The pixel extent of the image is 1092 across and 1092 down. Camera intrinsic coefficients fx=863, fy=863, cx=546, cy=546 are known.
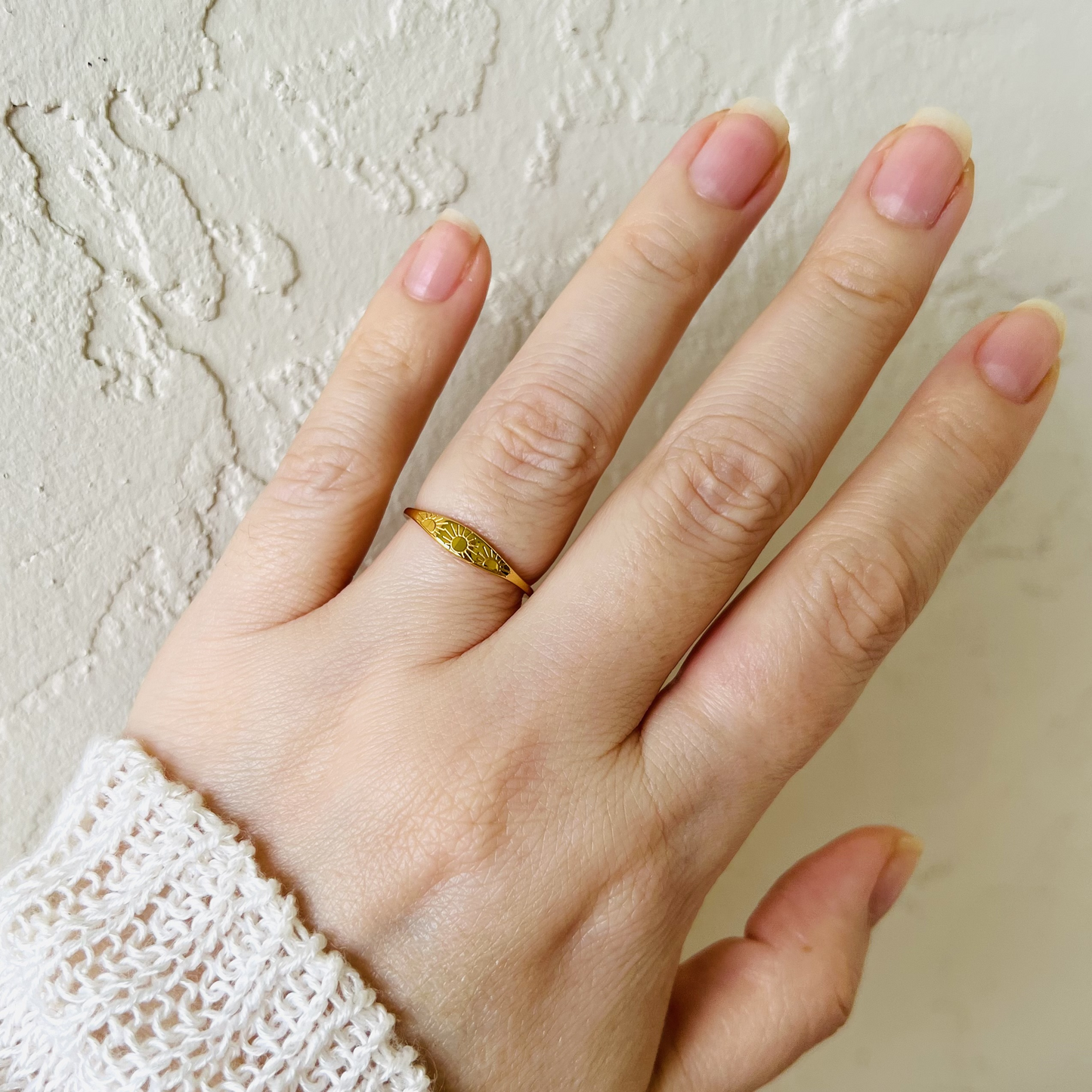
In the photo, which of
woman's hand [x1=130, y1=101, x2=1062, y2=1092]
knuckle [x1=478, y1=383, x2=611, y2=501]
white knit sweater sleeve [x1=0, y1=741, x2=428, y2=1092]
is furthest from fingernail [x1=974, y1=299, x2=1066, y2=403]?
white knit sweater sleeve [x1=0, y1=741, x2=428, y2=1092]

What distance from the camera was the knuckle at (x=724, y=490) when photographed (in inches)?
18.7

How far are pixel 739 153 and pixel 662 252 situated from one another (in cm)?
7

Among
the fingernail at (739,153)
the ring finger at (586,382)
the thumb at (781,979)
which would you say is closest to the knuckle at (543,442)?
the ring finger at (586,382)

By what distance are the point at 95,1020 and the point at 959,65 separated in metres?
0.74

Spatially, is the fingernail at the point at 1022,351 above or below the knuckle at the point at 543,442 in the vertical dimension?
above

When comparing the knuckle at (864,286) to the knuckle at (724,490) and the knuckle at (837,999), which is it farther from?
the knuckle at (837,999)

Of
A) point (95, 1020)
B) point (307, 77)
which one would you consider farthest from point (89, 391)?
point (95, 1020)

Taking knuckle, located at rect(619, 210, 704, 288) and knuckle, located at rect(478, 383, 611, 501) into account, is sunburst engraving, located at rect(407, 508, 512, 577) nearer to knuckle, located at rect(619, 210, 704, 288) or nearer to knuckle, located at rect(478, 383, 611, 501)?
knuckle, located at rect(478, 383, 611, 501)

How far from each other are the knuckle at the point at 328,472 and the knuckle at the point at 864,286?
0.93ft

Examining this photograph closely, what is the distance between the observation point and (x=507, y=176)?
56cm

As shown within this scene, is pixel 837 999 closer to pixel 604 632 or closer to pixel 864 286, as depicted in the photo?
pixel 604 632

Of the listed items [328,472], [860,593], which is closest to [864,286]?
[860,593]

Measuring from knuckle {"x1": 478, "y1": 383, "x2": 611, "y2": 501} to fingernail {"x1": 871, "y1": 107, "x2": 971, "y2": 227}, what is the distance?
0.21 m

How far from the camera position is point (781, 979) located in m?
0.51
